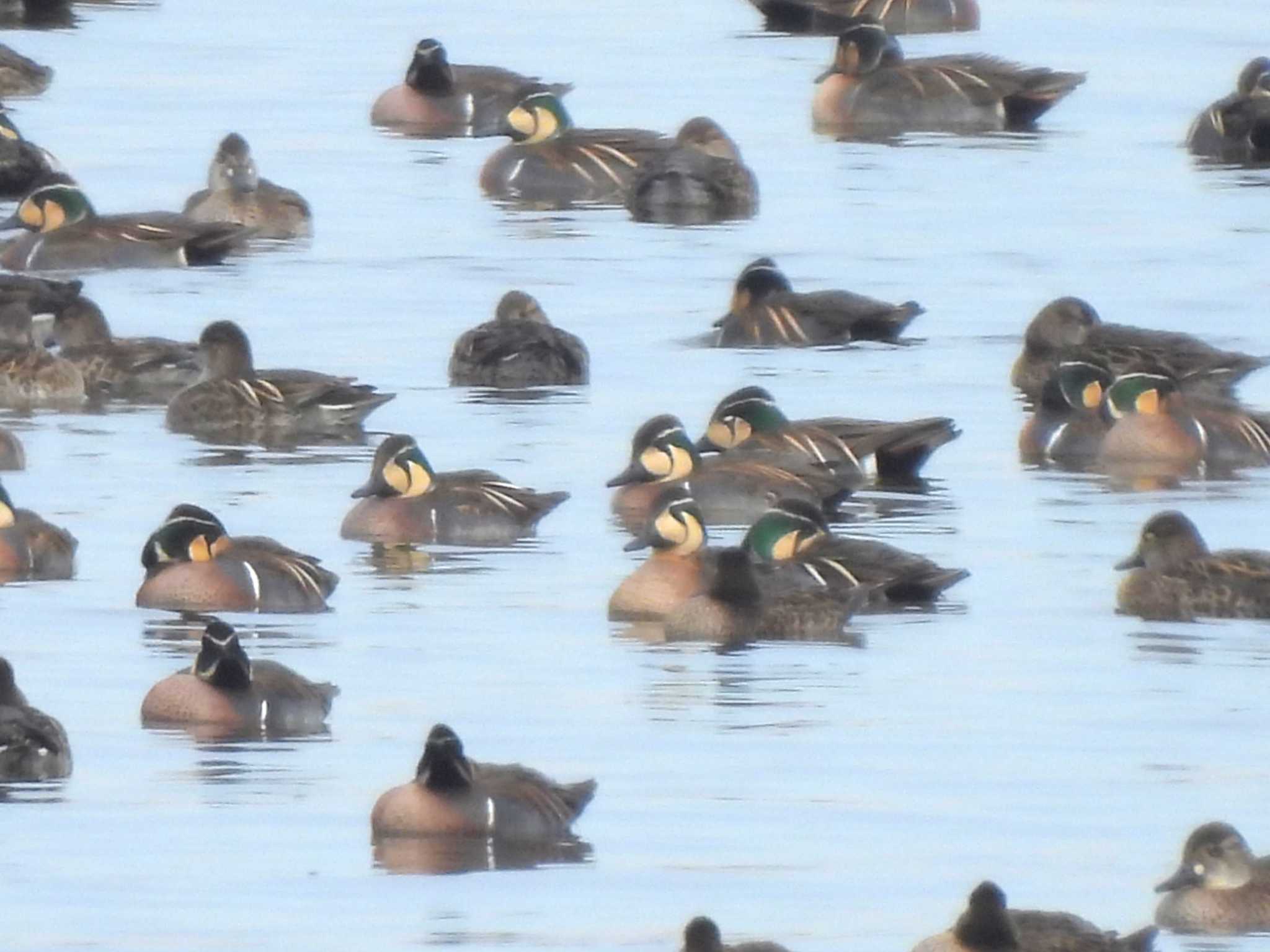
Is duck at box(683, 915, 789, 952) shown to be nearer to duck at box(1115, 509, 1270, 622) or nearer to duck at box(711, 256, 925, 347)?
duck at box(1115, 509, 1270, 622)

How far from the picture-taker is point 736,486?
1977 centimetres

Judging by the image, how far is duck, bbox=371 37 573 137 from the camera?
34281 millimetres

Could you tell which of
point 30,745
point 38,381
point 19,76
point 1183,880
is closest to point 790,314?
point 38,381

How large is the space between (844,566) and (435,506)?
2214mm

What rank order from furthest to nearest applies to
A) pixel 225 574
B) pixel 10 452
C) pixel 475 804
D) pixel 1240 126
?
pixel 1240 126, pixel 10 452, pixel 225 574, pixel 475 804

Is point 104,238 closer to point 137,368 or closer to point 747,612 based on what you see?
point 137,368

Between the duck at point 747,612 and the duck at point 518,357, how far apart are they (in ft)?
18.7

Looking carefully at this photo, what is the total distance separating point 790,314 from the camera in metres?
24.5

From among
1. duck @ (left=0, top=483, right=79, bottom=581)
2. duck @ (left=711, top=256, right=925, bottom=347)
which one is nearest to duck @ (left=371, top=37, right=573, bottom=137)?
duck @ (left=711, top=256, right=925, bottom=347)

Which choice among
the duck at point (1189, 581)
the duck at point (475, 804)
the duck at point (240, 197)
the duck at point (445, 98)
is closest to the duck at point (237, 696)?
the duck at point (475, 804)

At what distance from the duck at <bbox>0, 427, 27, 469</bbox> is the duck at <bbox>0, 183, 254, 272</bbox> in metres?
6.74

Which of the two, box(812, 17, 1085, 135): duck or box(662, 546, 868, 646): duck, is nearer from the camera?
box(662, 546, 868, 646): duck

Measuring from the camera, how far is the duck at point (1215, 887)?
498 inches

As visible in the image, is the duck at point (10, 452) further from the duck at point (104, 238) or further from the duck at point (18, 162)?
the duck at point (18, 162)
